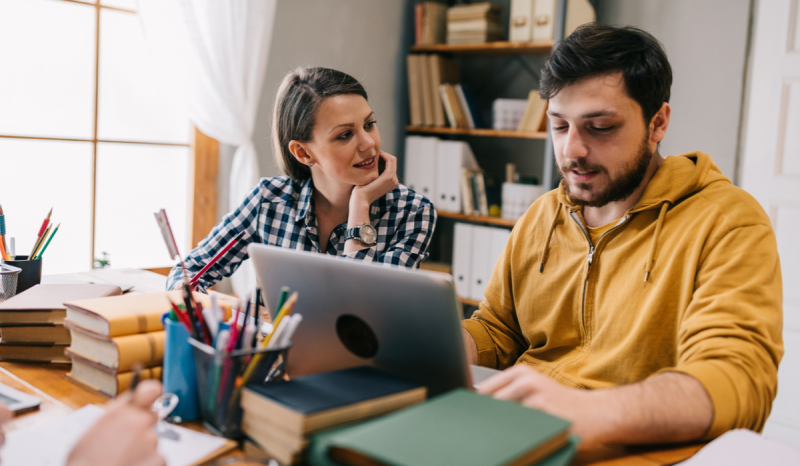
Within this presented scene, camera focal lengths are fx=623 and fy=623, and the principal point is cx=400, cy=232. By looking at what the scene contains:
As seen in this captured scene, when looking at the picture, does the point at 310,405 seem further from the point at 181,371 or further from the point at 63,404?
the point at 63,404

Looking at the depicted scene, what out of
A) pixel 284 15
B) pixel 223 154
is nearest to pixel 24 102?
pixel 223 154

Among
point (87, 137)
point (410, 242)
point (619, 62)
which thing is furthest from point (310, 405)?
point (87, 137)

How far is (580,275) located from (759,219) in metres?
0.33

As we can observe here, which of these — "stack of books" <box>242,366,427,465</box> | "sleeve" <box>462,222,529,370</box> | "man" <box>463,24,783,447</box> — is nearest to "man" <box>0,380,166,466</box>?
"stack of books" <box>242,366,427,465</box>

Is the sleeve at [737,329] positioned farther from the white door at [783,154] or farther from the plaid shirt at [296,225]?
the white door at [783,154]

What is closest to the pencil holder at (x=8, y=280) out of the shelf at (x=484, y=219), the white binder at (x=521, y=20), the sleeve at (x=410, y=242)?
the sleeve at (x=410, y=242)

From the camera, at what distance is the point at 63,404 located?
858mm

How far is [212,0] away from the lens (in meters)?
2.44

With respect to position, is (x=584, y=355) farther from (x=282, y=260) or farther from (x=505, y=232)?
(x=505, y=232)

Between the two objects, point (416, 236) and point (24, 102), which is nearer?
point (416, 236)

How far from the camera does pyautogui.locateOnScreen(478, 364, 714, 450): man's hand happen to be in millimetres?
708

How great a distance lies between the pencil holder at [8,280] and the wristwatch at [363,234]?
72 centimetres

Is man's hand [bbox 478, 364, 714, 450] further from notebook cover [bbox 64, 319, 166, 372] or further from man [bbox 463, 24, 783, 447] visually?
notebook cover [bbox 64, 319, 166, 372]

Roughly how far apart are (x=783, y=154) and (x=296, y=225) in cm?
196
